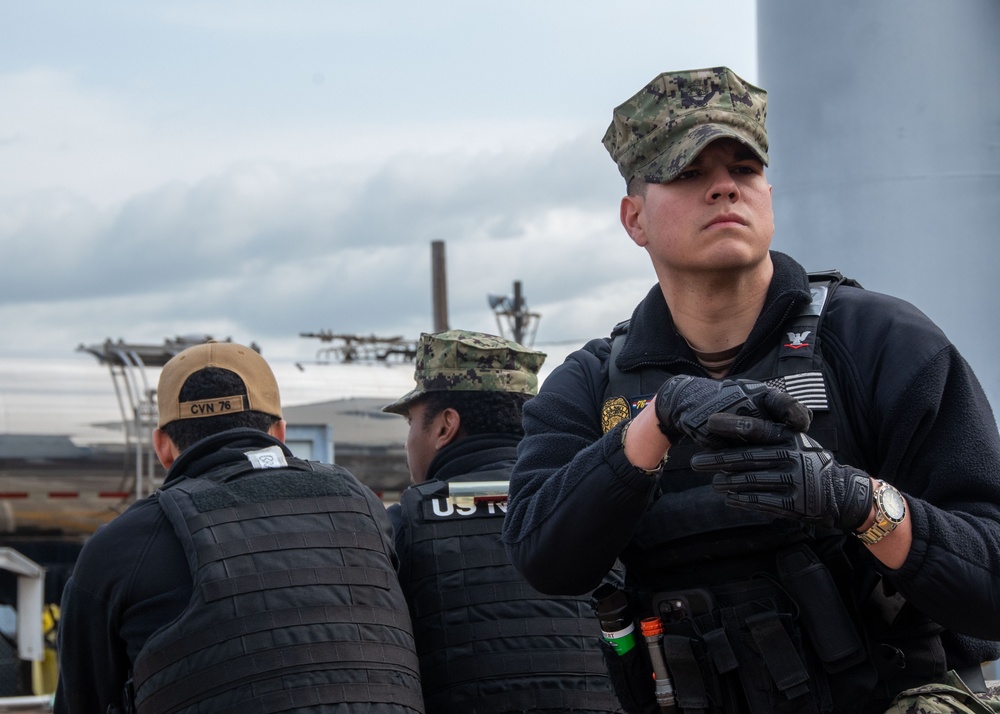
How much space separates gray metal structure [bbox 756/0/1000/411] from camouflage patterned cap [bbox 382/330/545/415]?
1.29 metres

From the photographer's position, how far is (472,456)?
3787mm

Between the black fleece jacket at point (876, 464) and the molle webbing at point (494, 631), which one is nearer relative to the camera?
the black fleece jacket at point (876, 464)

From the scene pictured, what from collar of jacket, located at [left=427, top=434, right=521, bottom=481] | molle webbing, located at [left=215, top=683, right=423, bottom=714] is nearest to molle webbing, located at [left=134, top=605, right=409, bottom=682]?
molle webbing, located at [left=215, top=683, right=423, bottom=714]

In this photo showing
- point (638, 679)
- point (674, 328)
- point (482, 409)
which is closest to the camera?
point (638, 679)

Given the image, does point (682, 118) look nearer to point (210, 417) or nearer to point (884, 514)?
point (884, 514)

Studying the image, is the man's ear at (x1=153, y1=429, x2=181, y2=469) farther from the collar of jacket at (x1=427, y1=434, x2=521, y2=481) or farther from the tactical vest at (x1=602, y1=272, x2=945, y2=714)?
the tactical vest at (x1=602, y1=272, x2=945, y2=714)

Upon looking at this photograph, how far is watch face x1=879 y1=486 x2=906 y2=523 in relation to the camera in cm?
186

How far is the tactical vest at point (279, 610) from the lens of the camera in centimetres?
266

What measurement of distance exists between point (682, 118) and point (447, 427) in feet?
6.34

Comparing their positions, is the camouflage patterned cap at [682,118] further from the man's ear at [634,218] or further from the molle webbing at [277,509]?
the molle webbing at [277,509]

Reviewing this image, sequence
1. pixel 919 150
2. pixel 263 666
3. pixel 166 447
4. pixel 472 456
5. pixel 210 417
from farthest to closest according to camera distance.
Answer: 1. pixel 919 150
2. pixel 472 456
3. pixel 166 447
4. pixel 210 417
5. pixel 263 666

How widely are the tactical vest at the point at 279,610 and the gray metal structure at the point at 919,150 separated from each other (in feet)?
7.75

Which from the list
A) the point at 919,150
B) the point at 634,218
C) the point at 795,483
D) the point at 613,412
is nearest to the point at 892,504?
the point at 795,483

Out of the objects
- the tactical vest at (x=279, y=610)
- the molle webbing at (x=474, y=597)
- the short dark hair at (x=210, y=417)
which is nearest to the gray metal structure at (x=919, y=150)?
the molle webbing at (x=474, y=597)
